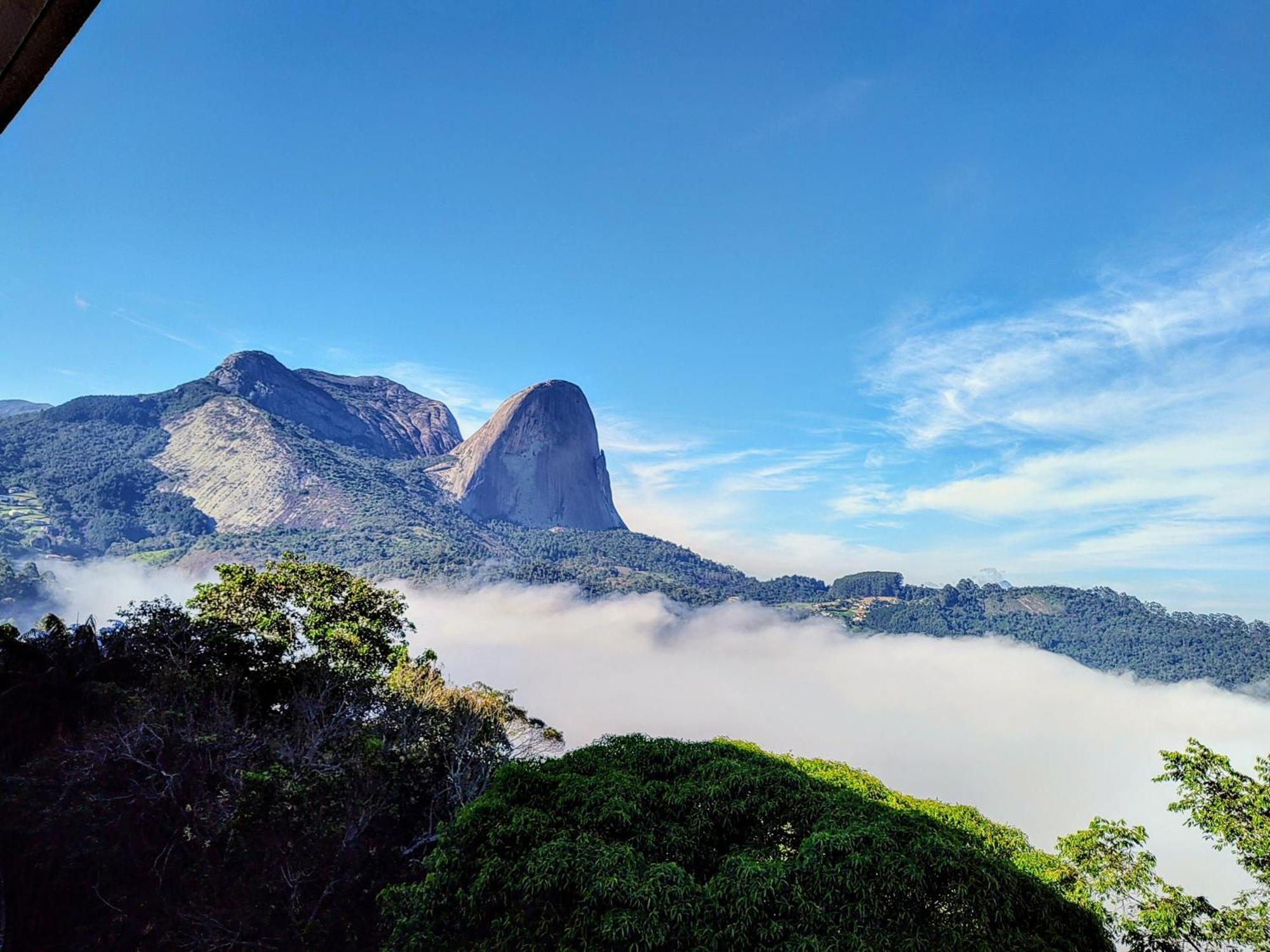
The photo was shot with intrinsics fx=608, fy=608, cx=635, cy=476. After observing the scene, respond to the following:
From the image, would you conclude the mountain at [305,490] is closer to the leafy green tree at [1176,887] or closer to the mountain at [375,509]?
the mountain at [375,509]

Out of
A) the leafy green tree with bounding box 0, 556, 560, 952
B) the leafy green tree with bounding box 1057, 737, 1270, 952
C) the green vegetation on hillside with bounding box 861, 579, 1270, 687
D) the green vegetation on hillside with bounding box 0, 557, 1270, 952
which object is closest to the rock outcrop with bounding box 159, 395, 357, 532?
the leafy green tree with bounding box 0, 556, 560, 952

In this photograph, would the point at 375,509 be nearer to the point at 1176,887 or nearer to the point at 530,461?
the point at 530,461

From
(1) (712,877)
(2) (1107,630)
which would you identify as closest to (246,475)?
(1) (712,877)

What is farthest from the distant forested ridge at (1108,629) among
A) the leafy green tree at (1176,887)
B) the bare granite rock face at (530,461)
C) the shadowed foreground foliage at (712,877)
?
the shadowed foreground foliage at (712,877)

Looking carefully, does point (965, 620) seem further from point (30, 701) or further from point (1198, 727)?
point (30, 701)

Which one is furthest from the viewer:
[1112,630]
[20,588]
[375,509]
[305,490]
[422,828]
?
[1112,630]

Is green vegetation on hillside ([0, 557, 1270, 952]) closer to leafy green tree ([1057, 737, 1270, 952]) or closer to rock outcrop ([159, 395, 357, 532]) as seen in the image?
leafy green tree ([1057, 737, 1270, 952])
